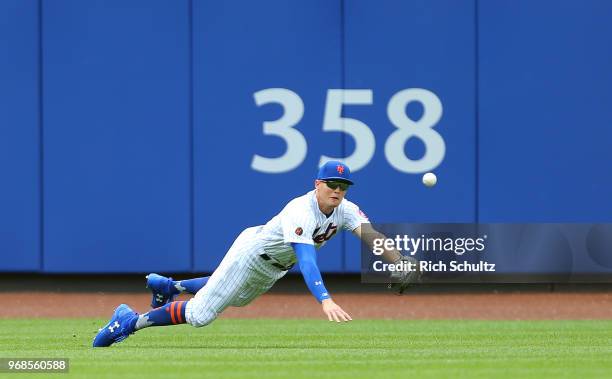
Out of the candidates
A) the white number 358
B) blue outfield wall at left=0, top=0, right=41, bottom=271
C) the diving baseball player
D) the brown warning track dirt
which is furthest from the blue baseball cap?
blue outfield wall at left=0, top=0, right=41, bottom=271

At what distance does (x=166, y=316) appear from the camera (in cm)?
867

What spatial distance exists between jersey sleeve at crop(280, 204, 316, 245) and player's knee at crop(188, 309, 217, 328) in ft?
2.66

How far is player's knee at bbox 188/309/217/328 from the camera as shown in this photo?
8.60 metres

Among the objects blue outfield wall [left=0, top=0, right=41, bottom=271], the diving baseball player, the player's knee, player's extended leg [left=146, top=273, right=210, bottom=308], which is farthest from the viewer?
blue outfield wall [left=0, top=0, right=41, bottom=271]

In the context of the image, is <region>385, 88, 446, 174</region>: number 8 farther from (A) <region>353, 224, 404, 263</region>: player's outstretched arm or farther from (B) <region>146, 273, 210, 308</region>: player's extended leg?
(A) <region>353, 224, 404, 263</region>: player's outstretched arm

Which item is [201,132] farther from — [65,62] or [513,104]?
[513,104]

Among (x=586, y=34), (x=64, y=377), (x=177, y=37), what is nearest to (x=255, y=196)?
(x=177, y=37)

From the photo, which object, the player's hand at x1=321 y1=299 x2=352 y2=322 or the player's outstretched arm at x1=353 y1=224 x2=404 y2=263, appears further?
the player's outstretched arm at x1=353 y1=224 x2=404 y2=263

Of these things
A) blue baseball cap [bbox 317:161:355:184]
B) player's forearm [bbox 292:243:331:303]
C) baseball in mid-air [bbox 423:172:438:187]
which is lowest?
player's forearm [bbox 292:243:331:303]

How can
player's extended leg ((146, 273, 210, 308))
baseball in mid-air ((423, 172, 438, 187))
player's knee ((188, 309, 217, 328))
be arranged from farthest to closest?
baseball in mid-air ((423, 172, 438, 187))
player's extended leg ((146, 273, 210, 308))
player's knee ((188, 309, 217, 328))

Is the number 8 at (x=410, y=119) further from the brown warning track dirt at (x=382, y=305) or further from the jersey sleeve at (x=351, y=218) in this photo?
the jersey sleeve at (x=351, y=218)

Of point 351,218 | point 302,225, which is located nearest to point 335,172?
point 302,225

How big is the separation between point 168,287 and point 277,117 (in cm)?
684

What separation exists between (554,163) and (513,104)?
92 centimetres
